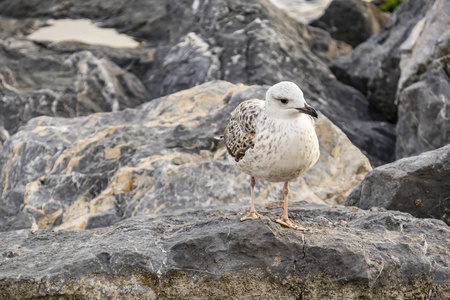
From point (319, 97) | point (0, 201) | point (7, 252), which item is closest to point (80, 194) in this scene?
point (0, 201)

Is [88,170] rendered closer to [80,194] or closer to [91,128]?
[80,194]

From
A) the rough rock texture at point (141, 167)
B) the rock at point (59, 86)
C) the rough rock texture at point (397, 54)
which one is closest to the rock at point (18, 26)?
the rock at point (59, 86)

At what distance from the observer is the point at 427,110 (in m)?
11.5

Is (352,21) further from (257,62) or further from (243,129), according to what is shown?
(243,129)

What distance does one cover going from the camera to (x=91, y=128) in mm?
11055

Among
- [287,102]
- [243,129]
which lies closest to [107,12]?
[243,129]

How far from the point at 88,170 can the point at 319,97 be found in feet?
21.4

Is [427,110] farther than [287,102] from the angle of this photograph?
Yes

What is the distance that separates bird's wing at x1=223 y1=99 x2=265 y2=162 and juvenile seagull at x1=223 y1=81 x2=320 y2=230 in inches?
0.5

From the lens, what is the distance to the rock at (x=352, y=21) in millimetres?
19953

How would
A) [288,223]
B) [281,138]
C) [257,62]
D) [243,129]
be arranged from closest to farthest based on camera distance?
[281,138] < [288,223] < [243,129] < [257,62]

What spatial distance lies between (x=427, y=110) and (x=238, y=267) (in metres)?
7.36

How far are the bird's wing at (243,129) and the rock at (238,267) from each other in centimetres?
86

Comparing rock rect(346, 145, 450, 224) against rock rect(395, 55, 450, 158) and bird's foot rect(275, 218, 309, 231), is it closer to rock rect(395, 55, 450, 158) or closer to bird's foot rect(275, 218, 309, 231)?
bird's foot rect(275, 218, 309, 231)
